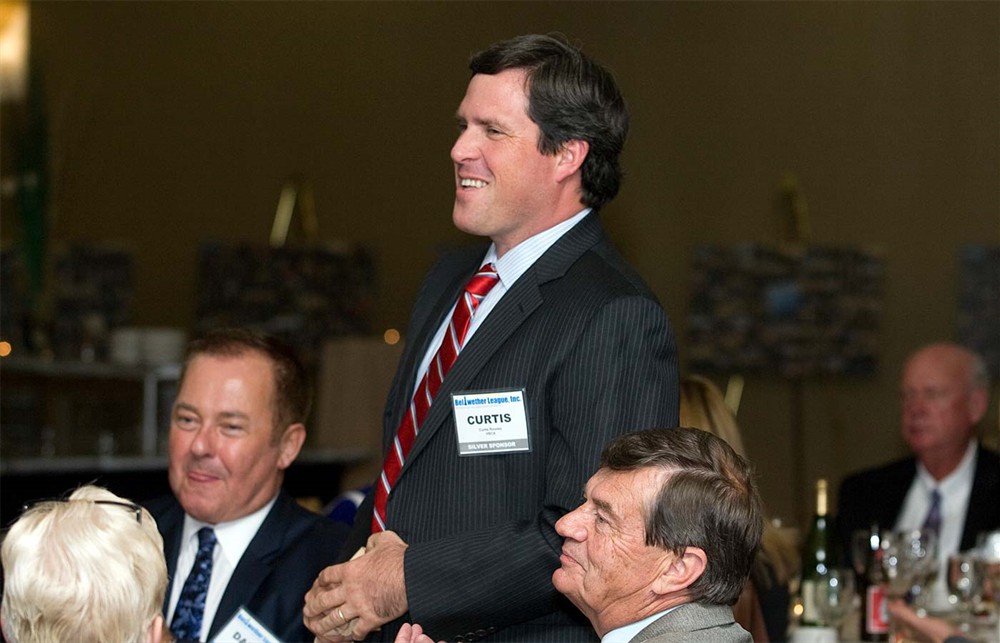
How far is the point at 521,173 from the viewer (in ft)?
8.26

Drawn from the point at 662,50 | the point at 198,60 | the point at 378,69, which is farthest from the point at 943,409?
the point at 198,60

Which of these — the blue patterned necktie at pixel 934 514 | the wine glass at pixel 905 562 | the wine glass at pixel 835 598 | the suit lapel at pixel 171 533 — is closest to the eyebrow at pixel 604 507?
the suit lapel at pixel 171 533

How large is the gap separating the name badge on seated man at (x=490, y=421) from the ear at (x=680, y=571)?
1.49 feet

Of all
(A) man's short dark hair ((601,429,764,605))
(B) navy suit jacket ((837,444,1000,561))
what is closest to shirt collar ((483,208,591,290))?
(A) man's short dark hair ((601,429,764,605))

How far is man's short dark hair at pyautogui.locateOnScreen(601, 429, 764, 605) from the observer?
6.54 ft

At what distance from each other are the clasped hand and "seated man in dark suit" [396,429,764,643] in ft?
1.24

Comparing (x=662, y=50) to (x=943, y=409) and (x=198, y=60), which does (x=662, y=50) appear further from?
(x=943, y=409)

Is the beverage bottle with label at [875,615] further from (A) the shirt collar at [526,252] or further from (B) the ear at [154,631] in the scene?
(B) the ear at [154,631]

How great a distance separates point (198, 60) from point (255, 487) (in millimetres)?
7675

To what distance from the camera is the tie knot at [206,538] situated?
3.02 metres

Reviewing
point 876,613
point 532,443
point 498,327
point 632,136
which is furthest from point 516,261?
point 632,136

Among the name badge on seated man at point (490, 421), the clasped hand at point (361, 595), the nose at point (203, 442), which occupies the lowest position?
the clasped hand at point (361, 595)

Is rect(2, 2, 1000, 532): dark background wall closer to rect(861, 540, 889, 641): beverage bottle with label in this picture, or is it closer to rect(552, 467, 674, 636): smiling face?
Result: rect(861, 540, 889, 641): beverage bottle with label

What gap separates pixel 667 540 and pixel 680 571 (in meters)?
0.05
